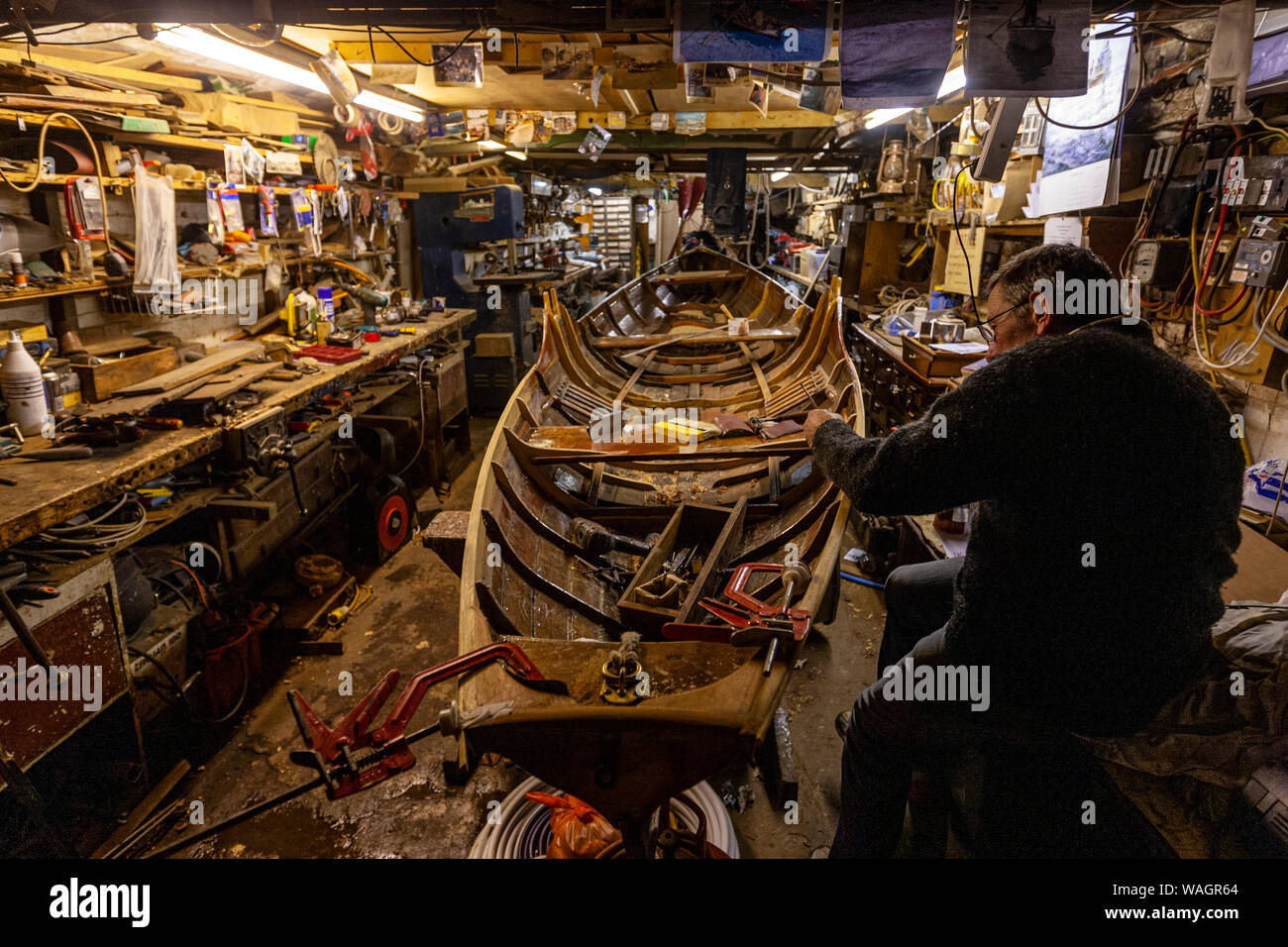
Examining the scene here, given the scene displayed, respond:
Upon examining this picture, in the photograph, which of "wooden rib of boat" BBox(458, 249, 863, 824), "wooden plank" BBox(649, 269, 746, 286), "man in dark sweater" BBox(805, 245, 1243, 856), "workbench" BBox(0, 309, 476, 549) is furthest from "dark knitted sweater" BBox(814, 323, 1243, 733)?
"wooden plank" BBox(649, 269, 746, 286)

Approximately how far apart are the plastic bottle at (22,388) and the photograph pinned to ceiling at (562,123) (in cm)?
579

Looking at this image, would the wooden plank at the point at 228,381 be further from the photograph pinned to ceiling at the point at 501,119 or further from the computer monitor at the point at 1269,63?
the computer monitor at the point at 1269,63

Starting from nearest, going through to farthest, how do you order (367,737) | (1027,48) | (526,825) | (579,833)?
1. (367,737)
2. (579,833)
3. (526,825)
4. (1027,48)

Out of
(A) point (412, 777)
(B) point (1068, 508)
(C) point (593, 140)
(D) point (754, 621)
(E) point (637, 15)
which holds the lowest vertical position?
(A) point (412, 777)

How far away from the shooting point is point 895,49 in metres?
3.10

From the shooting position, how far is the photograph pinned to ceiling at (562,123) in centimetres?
744

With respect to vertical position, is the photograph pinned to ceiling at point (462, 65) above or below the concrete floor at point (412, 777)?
above

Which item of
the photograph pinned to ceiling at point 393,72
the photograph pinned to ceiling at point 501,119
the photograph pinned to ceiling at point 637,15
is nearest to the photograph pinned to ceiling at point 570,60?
the photograph pinned to ceiling at point 637,15

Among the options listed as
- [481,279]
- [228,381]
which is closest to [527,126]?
[481,279]

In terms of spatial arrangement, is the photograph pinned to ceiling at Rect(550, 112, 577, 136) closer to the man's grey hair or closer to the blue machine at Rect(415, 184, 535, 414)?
the blue machine at Rect(415, 184, 535, 414)

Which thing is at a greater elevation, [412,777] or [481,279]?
[481,279]

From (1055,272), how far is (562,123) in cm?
689

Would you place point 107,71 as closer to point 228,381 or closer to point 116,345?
point 116,345
